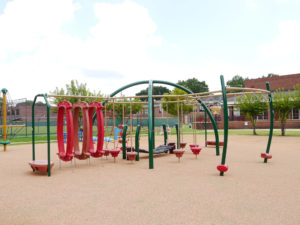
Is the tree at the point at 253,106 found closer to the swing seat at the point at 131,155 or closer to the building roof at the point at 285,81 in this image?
the swing seat at the point at 131,155

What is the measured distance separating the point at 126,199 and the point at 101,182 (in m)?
1.59

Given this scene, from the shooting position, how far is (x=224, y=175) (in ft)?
22.0

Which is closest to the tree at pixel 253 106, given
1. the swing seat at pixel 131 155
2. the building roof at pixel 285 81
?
the swing seat at pixel 131 155

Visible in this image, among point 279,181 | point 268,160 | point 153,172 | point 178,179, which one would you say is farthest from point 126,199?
point 268,160

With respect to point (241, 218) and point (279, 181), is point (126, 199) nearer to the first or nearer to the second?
point (241, 218)

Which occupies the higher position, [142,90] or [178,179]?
[142,90]

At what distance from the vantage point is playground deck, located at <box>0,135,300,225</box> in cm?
383

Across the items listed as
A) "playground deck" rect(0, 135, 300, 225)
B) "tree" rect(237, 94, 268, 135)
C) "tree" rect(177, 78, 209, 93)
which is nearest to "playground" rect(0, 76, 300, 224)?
"playground deck" rect(0, 135, 300, 225)

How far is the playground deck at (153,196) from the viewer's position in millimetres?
3832

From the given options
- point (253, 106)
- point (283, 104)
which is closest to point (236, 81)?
point (253, 106)

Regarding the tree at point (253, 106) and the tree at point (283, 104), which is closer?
the tree at point (283, 104)

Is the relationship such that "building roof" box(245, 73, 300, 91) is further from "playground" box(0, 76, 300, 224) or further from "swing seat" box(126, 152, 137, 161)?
"swing seat" box(126, 152, 137, 161)

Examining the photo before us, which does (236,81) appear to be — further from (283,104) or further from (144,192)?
(144,192)

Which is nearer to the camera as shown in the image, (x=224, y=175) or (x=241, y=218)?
(x=241, y=218)
